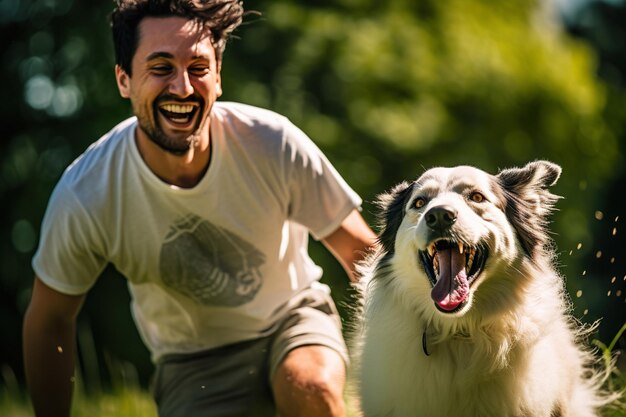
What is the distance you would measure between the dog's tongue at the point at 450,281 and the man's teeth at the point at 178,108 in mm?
1487

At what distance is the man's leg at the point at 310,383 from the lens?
14.0 feet

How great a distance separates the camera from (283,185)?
4543 mm

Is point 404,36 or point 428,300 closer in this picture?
point 428,300

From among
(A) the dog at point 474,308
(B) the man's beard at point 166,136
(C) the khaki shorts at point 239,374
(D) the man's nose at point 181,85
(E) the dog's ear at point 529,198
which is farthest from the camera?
(C) the khaki shorts at point 239,374

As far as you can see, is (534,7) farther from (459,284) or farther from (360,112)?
(459,284)

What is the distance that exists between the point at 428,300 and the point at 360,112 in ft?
32.3

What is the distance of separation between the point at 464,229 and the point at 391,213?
53 cm

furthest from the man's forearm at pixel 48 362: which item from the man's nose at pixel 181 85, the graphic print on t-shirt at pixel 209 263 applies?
the man's nose at pixel 181 85

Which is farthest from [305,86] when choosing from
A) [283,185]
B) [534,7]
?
[283,185]

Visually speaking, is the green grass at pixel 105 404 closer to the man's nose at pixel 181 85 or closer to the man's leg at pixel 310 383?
the man's leg at pixel 310 383

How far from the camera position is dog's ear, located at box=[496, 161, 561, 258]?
11.8 feet

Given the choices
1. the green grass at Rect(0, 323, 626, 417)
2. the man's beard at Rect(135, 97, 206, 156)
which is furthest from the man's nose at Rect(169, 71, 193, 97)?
the green grass at Rect(0, 323, 626, 417)

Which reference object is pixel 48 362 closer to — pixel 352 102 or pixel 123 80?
pixel 123 80

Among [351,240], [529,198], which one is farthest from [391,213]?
[351,240]
